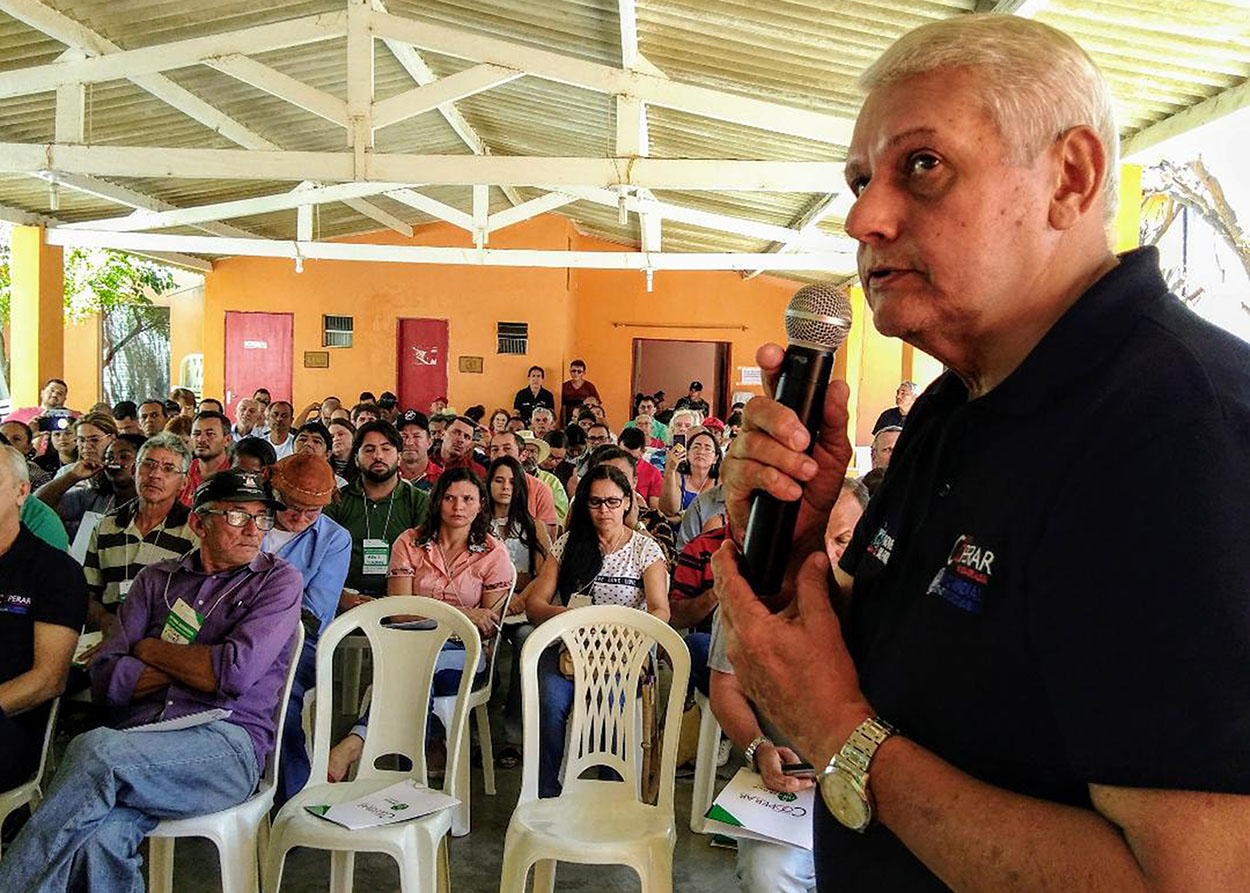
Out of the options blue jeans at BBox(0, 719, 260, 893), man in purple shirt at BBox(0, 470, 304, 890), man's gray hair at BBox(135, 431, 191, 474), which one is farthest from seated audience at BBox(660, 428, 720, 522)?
blue jeans at BBox(0, 719, 260, 893)

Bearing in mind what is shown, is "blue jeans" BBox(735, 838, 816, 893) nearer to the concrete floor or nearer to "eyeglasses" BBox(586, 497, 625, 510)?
the concrete floor

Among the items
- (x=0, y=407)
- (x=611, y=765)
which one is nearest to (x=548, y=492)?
(x=611, y=765)

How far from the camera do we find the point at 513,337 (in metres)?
15.1

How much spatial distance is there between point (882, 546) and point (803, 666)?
151mm

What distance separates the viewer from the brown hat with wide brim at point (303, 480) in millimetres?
4109

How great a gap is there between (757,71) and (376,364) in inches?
400

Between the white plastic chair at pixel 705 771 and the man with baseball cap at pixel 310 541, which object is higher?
the man with baseball cap at pixel 310 541

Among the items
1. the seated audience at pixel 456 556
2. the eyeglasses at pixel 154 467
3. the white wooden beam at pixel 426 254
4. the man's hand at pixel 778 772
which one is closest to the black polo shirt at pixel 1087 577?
the man's hand at pixel 778 772

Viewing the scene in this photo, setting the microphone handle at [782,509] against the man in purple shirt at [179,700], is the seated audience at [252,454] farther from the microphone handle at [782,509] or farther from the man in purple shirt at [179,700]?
the microphone handle at [782,509]

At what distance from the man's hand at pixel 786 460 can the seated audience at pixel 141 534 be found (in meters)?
3.51

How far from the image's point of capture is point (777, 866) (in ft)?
7.76

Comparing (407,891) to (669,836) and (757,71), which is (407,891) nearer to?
(669,836)

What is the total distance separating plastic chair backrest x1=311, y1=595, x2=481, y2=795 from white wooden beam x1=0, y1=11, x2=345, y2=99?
482 cm

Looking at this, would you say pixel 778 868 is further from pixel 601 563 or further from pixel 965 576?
pixel 601 563
